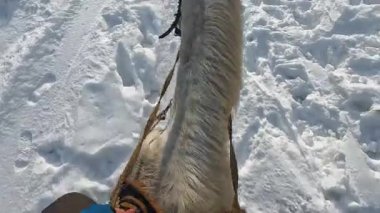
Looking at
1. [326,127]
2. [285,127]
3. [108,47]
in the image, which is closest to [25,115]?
[108,47]

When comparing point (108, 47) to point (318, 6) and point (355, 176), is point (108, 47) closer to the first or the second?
point (318, 6)

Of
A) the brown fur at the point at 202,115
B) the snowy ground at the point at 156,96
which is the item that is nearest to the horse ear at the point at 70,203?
the snowy ground at the point at 156,96

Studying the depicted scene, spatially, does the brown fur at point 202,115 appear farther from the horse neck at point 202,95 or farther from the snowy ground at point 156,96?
the snowy ground at point 156,96

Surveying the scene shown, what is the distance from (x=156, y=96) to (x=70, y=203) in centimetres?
109

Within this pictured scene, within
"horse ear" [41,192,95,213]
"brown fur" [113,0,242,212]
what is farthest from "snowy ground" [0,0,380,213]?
"brown fur" [113,0,242,212]

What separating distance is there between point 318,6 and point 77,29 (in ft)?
5.76

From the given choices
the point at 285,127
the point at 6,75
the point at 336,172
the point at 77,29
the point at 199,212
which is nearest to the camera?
the point at 199,212

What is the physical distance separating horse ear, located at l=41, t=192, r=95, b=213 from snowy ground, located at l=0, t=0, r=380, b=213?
0.90 feet

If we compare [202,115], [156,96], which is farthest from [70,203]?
[202,115]

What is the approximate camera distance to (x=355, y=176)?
334cm

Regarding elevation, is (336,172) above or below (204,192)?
below

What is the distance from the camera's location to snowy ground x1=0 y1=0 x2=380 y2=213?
132 inches

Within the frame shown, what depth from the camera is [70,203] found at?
116 inches

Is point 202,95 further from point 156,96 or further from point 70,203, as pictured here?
point 156,96
